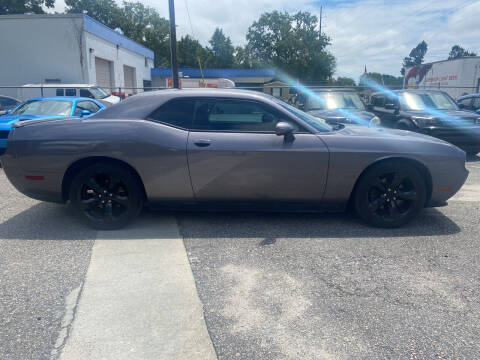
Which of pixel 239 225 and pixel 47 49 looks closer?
pixel 239 225

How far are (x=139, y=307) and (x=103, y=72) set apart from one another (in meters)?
25.1

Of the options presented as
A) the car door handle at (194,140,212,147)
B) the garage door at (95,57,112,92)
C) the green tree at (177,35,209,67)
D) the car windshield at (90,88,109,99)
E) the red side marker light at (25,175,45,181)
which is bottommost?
the red side marker light at (25,175,45,181)

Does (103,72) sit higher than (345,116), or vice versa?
(103,72)

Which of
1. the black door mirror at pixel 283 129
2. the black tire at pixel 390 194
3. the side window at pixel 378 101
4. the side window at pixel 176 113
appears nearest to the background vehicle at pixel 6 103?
the side window at pixel 176 113

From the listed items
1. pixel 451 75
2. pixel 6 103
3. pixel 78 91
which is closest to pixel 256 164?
pixel 6 103

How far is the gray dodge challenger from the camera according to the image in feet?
12.7

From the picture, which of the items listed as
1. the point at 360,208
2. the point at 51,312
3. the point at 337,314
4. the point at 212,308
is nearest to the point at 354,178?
the point at 360,208

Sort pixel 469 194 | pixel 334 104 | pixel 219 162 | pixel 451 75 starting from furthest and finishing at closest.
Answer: pixel 451 75
pixel 334 104
pixel 469 194
pixel 219 162

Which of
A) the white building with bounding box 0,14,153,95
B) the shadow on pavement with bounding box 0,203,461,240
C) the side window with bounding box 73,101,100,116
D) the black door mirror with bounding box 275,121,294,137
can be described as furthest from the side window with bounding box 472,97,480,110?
the white building with bounding box 0,14,153,95

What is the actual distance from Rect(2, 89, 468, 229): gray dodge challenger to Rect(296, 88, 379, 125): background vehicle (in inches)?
169

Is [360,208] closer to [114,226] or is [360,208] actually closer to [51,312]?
[114,226]

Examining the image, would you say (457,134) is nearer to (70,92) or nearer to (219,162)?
(219,162)

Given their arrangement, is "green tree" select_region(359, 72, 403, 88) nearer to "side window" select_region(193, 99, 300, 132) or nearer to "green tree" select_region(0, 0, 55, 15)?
"side window" select_region(193, 99, 300, 132)

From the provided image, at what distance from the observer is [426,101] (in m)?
9.43
